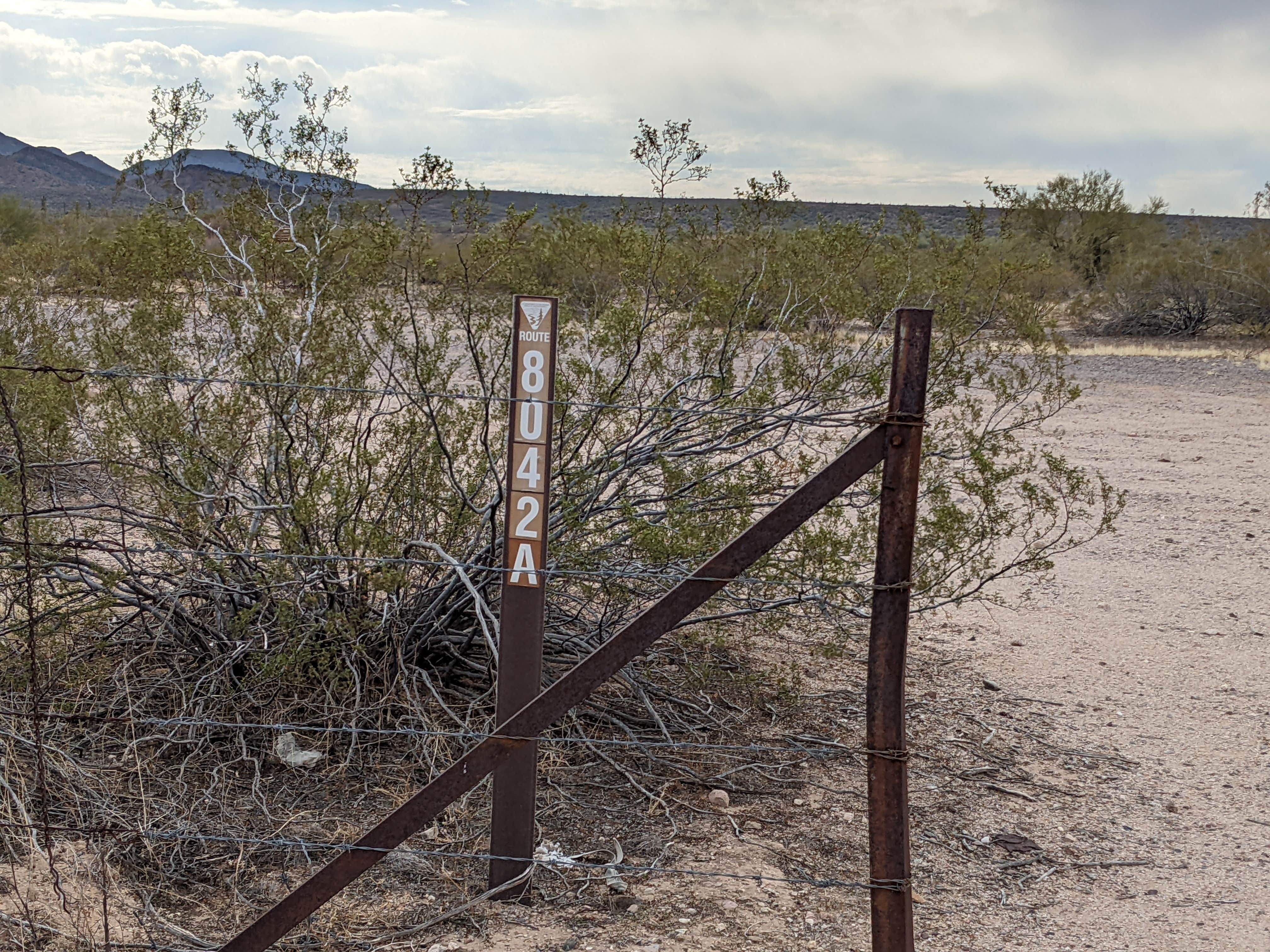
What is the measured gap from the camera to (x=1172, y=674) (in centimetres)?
678

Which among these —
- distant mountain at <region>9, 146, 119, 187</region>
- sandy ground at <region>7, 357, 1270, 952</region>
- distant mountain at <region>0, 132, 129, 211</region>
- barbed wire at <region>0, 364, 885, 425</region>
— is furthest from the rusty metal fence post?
distant mountain at <region>9, 146, 119, 187</region>

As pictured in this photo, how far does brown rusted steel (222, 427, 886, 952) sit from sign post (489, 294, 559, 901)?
1.89 feet

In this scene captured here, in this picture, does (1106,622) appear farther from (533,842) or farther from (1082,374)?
(1082,374)

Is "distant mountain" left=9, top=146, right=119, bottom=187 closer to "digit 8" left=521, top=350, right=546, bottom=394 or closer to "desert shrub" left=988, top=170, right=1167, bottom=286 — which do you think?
"desert shrub" left=988, top=170, right=1167, bottom=286

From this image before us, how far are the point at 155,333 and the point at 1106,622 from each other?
5.96 meters

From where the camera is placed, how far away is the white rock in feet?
15.1

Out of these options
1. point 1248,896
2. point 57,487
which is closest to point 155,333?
point 57,487

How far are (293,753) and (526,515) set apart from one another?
72.6 inches

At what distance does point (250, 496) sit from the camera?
17.3ft

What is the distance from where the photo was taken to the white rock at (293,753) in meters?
4.59

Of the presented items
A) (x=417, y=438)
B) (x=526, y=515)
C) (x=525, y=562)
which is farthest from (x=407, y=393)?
(x=417, y=438)

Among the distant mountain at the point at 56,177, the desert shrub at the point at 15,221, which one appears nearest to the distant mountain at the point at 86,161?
the distant mountain at the point at 56,177

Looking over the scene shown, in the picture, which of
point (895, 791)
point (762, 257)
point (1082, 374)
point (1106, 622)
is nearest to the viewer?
point (895, 791)

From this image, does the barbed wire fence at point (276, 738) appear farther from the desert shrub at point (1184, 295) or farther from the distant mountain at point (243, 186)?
the desert shrub at point (1184, 295)
